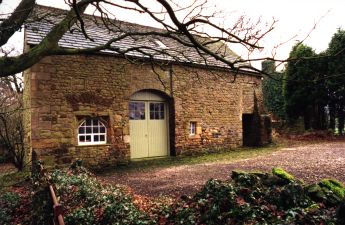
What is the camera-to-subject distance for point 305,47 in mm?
19656

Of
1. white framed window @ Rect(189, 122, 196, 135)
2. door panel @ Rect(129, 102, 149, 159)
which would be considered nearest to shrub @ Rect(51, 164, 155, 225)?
door panel @ Rect(129, 102, 149, 159)

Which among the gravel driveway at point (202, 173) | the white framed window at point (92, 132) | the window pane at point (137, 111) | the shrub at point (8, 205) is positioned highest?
the window pane at point (137, 111)

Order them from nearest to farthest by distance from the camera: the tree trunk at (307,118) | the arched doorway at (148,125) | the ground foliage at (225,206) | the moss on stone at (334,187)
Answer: the ground foliage at (225,206) → the moss on stone at (334,187) → the arched doorway at (148,125) → the tree trunk at (307,118)

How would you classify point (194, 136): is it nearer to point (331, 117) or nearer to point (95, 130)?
point (95, 130)

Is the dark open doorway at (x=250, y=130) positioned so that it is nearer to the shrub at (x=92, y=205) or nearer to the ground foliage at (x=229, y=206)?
the ground foliage at (x=229, y=206)

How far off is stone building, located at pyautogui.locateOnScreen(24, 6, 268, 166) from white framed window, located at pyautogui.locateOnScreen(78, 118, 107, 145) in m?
0.03

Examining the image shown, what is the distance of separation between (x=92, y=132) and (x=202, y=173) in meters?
4.24

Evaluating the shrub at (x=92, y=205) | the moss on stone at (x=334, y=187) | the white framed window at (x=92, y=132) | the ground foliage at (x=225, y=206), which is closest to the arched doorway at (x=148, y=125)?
the white framed window at (x=92, y=132)

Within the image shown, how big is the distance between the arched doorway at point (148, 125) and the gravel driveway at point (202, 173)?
7.68ft

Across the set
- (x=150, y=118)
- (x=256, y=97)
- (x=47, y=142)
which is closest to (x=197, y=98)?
(x=150, y=118)

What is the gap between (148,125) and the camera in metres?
13.0

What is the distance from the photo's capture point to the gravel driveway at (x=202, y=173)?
297 inches

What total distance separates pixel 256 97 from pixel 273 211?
12.9m

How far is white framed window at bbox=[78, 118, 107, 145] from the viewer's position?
1076 centimetres
